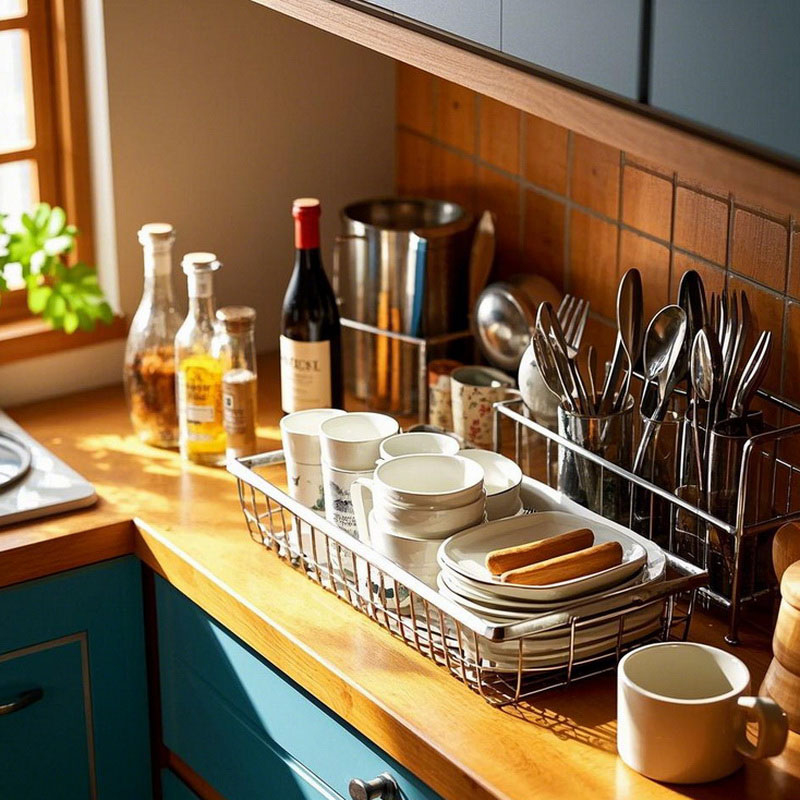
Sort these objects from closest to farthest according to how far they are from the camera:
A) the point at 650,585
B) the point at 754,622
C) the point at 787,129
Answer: the point at 787,129 → the point at 650,585 → the point at 754,622

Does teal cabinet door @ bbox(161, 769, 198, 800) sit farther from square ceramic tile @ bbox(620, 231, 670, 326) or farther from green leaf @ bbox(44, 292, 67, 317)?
square ceramic tile @ bbox(620, 231, 670, 326)

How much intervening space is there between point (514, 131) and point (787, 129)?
1.04 m

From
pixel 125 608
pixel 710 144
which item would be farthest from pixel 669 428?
pixel 125 608

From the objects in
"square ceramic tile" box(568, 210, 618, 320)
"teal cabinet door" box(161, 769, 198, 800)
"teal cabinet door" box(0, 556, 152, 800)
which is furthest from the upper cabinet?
"teal cabinet door" box(161, 769, 198, 800)

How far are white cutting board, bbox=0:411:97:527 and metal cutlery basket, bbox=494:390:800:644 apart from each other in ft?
1.86

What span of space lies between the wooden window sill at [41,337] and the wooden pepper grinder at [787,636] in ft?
3.73

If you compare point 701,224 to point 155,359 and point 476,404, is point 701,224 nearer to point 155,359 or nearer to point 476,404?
point 476,404

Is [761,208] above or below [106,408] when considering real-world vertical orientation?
above

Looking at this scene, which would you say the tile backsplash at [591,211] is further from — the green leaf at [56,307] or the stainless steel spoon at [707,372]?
the green leaf at [56,307]

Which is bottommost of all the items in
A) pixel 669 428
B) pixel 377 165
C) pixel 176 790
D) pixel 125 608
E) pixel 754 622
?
pixel 176 790

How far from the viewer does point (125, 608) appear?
5.78ft

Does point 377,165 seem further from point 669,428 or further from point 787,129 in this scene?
point 787,129

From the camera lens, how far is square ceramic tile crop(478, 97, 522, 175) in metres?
1.97

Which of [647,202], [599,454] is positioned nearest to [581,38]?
[599,454]
